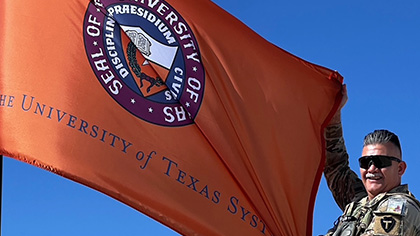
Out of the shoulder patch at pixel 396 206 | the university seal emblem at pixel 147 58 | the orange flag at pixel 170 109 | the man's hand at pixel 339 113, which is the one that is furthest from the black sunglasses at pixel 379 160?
the man's hand at pixel 339 113

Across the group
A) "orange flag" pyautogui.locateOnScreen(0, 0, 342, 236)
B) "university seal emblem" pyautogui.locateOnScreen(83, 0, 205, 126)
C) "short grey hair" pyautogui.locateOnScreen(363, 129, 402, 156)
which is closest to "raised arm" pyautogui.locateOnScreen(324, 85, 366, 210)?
"orange flag" pyautogui.locateOnScreen(0, 0, 342, 236)

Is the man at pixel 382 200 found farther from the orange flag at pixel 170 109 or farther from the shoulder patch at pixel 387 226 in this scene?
the orange flag at pixel 170 109

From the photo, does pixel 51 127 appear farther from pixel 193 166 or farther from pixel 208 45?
pixel 208 45

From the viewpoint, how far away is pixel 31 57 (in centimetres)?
750

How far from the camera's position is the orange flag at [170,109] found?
23.2ft

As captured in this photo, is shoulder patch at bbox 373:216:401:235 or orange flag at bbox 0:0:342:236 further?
orange flag at bbox 0:0:342:236

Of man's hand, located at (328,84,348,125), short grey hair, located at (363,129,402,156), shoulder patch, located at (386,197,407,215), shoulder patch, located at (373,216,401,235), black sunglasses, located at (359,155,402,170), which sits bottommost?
shoulder patch, located at (373,216,401,235)

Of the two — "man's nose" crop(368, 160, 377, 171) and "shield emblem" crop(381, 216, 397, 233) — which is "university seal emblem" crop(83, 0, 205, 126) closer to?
"man's nose" crop(368, 160, 377, 171)

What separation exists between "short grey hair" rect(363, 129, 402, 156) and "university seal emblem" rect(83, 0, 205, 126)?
2.21m

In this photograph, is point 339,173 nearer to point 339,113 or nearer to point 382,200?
point 339,113

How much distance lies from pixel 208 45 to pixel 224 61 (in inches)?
8.4

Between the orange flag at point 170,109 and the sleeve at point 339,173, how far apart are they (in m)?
0.19

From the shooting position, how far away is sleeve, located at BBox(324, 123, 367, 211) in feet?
25.0

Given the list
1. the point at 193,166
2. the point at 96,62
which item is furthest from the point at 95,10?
the point at 193,166
